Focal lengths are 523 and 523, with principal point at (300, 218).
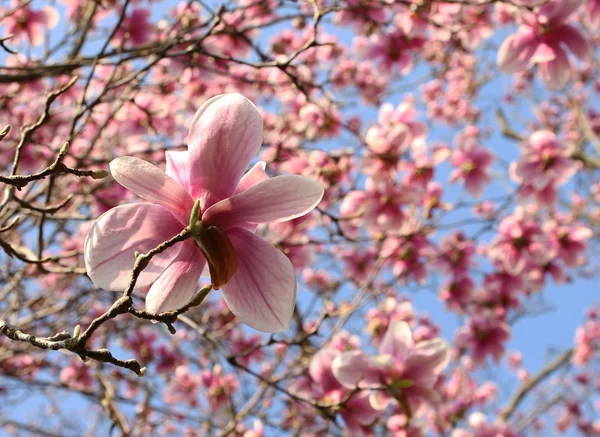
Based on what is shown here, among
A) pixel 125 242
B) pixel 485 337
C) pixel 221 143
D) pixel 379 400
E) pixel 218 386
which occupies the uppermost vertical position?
pixel 221 143

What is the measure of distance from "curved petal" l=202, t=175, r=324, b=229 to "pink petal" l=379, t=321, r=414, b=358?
861 mm

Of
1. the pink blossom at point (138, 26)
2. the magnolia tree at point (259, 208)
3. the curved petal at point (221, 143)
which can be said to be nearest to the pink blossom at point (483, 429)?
the magnolia tree at point (259, 208)

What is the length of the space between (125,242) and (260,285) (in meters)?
0.20

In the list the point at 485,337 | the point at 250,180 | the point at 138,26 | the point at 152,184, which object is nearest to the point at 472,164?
the point at 485,337

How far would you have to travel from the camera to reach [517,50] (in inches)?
74.6

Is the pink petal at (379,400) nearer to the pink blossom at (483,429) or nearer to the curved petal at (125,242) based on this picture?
the curved petal at (125,242)

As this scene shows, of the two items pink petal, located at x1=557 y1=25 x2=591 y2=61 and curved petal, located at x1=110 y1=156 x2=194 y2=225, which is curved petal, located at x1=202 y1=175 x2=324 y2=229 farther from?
pink petal, located at x1=557 y1=25 x2=591 y2=61

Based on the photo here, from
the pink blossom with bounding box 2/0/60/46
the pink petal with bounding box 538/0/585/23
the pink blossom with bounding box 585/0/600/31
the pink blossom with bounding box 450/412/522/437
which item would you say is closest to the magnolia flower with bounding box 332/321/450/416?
the pink blossom with bounding box 450/412/522/437

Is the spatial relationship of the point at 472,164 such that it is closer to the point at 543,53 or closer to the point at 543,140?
the point at 543,140

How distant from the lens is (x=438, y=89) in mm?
6004

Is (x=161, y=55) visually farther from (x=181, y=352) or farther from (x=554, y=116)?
(x=554, y=116)

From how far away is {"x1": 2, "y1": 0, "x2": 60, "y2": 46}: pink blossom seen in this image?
7.64 ft

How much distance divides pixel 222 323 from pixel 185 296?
9.14ft

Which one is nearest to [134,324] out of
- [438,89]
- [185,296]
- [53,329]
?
[53,329]
